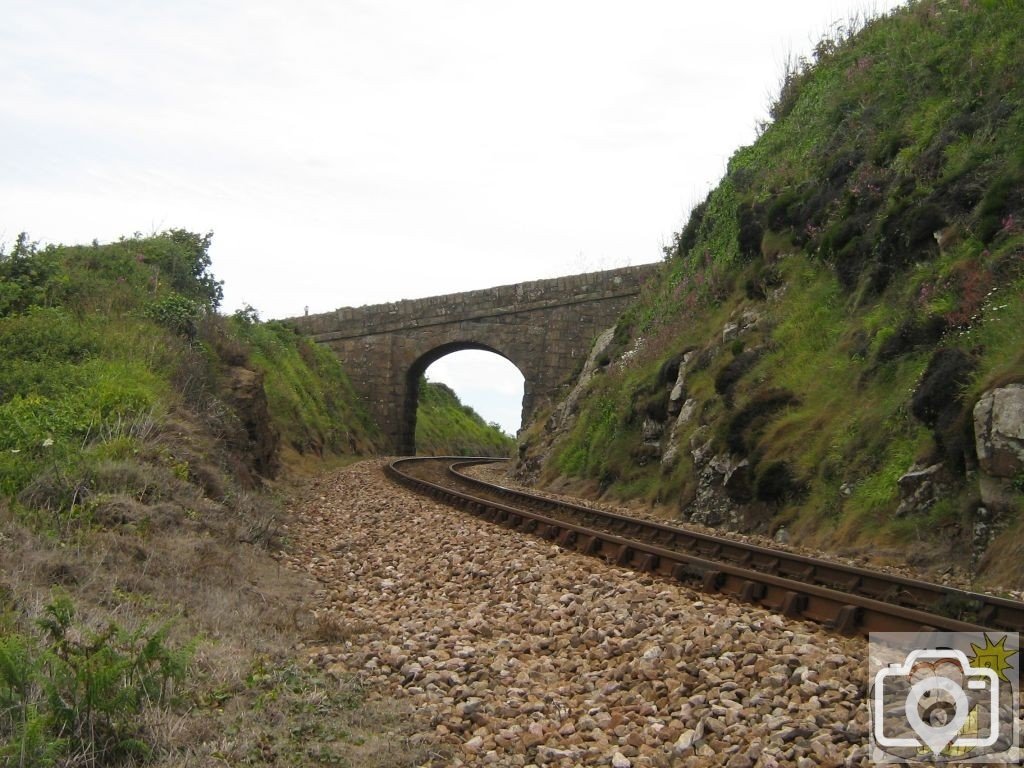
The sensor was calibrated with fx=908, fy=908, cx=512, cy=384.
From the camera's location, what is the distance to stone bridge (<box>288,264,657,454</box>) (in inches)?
1229

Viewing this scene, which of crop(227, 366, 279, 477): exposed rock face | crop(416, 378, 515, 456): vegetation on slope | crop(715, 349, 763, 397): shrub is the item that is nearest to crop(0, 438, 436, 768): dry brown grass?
crop(227, 366, 279, 477): exposed rock face

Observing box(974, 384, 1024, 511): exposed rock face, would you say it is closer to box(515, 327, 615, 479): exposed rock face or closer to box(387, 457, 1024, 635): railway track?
box(387, 457, 1024, 635): railway track

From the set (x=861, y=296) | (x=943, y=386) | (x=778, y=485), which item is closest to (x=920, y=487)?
(x=943, y=386)

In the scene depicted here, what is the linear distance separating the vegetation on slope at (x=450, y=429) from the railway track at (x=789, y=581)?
106 ft

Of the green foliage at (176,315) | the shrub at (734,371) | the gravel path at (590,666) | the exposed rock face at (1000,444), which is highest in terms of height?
the green foliage at (176,315)

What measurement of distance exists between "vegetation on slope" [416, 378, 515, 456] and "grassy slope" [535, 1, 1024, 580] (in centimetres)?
2513

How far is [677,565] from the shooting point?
7.31 metres

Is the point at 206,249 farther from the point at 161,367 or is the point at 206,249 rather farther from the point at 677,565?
the point at 677,565

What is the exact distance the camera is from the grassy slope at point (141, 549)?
4188 millimetres

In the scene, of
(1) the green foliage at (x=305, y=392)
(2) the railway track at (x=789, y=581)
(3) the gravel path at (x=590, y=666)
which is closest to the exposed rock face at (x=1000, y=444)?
(2) the railway track at (x=789, y=581)

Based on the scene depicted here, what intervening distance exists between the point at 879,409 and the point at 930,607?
196 inches

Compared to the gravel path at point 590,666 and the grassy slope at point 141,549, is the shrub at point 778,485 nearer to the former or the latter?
the gravel path at point 590,666

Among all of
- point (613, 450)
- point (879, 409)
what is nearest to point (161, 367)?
point (613, 450)

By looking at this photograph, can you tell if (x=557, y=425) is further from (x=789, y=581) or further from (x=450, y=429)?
(x=450, y=429)
